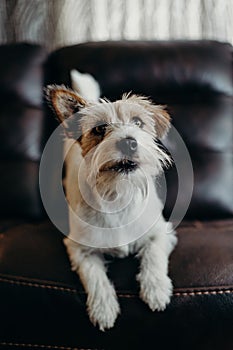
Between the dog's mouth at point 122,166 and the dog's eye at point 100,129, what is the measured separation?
7 centimetres

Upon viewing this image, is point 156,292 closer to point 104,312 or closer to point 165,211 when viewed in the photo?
point 104,312

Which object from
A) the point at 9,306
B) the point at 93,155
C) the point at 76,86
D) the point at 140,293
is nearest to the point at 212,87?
the point at 76,86

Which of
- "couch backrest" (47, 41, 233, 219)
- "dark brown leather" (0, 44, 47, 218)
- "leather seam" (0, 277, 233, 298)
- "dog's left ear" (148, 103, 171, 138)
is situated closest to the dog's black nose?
"dog's left ear" (148, 103, 171, 138)

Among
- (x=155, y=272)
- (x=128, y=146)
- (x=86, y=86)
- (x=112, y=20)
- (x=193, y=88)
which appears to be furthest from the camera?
(x=112, y=20)

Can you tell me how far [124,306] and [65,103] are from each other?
0.50 m

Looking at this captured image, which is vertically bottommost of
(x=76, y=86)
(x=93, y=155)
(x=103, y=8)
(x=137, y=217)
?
(x=137, y=217)

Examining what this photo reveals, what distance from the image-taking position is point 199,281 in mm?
1114

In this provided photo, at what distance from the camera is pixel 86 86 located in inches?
52.3

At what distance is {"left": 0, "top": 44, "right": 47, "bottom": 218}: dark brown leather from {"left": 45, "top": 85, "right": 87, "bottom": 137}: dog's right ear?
47 cm

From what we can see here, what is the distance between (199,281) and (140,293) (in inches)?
5.7

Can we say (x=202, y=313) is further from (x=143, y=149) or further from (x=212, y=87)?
(x=212, y=87)

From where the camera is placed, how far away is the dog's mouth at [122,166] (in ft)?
3.49

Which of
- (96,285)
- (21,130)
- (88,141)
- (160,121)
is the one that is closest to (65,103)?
(88,141)

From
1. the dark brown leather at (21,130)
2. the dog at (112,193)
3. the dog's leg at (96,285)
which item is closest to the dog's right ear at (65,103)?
the dog at (112,193)
